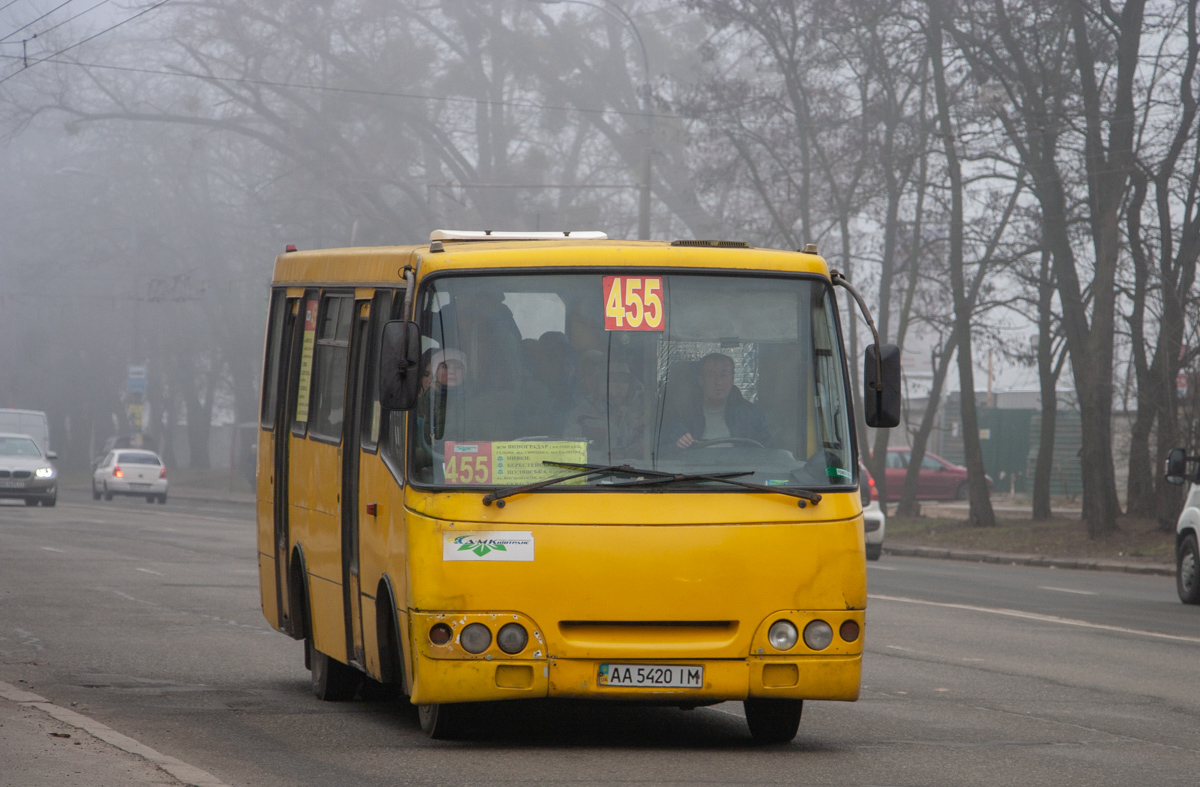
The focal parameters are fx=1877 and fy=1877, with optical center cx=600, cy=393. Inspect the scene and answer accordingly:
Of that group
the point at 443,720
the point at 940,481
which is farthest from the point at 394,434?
the point at 940,481

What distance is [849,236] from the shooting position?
128 ft

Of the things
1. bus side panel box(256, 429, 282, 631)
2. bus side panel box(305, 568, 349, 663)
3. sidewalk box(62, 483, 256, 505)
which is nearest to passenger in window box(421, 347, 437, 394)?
bus side panel box(305, 568, 349, 663)

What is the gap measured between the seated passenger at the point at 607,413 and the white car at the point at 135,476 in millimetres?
46046

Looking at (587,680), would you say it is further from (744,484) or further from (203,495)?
(203,495)

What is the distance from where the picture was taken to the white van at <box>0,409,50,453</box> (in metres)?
54.2

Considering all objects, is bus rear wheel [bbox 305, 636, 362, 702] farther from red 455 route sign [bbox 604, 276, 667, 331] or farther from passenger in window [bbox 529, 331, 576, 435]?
red 455 route sign [bbox 604, 276, 667, 331]

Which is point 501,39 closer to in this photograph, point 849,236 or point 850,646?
point 849,236

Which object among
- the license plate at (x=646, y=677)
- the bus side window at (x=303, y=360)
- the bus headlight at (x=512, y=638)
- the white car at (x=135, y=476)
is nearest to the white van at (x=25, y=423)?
the white car at (x=135, y=476)

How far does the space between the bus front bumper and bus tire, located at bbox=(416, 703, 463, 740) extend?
393mm

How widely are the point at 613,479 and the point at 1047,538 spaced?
2436cm

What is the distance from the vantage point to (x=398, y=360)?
26.5 ft

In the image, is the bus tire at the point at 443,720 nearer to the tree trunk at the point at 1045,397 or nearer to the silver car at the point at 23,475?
the tree trunk at the point at 1045,397

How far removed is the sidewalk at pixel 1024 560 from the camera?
2639 cm

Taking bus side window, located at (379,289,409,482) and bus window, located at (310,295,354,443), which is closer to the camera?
bus side window, located at (379,289,409,482)
